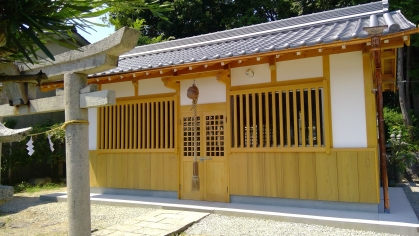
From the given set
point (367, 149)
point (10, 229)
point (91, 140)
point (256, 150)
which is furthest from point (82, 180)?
point (91, 140)

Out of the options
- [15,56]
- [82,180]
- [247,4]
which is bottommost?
[82,180]

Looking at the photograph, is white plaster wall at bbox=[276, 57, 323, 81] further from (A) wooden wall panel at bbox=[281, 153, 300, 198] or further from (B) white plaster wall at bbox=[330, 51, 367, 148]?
(A) wooden wall panel at bbox=[281, 153, 300, 198]

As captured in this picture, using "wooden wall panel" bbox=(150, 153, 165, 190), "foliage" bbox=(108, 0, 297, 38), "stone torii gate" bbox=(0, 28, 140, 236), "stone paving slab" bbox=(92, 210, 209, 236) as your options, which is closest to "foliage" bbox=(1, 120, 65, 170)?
"wooden wall panel" bbox=(150, 153, 165, 190)

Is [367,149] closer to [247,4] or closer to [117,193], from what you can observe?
[117,193]

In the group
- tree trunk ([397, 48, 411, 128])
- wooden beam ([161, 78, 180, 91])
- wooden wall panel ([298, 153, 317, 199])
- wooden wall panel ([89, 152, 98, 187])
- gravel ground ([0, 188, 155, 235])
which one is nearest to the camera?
gravel ground ([0, 188, 155, 235])

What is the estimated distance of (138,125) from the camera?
770cm

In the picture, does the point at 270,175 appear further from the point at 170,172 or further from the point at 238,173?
the point at 170,172

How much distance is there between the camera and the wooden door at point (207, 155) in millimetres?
6660

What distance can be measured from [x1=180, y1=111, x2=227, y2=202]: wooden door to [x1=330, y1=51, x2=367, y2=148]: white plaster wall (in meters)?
2.17

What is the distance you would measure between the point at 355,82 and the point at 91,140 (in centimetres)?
619

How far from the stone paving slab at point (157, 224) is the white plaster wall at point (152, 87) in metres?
2.71

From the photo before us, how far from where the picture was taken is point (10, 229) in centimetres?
554

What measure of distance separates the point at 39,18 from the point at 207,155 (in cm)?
501

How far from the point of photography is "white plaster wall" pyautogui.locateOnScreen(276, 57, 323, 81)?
19.2ft
